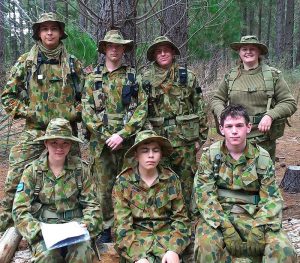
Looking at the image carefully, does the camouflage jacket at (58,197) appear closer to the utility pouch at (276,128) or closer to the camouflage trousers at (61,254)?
the camouflage trousers at (61,254)

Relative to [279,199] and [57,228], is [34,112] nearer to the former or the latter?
[57,228]

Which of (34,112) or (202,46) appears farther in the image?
(202,46)

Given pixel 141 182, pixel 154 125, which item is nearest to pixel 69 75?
pixel 154 125

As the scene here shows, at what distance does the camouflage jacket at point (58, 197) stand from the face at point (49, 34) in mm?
1294

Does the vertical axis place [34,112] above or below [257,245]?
above

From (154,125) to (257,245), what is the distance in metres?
1.68

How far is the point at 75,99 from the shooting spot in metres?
4.86

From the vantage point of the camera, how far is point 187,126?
477 cm

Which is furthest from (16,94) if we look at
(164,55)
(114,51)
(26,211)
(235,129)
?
(235,129)

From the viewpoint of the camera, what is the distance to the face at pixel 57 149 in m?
3.95

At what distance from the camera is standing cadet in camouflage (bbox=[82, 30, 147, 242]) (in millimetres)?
4500

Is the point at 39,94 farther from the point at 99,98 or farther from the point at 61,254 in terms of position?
the point at 61,254

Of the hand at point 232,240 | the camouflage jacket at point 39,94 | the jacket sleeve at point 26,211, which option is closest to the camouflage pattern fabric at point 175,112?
the camouflage jacket at point 39,94

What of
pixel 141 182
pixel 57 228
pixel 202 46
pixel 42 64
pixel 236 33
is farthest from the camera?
pixel 236 33
